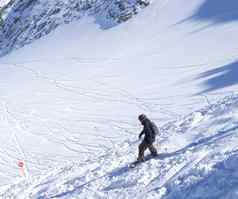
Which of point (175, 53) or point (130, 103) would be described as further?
point (175, 53)

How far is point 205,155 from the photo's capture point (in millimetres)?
15930

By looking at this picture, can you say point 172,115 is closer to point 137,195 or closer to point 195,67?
point 195,67

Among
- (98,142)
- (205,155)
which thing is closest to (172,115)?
(98,142)

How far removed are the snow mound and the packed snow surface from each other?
46mm

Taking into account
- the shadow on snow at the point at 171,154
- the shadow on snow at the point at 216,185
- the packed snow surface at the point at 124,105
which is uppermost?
the shadow on snow at the point at 216,185

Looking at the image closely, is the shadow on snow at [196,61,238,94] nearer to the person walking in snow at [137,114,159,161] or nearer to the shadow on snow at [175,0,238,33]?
the shadow on snow at [175,0,238,33]

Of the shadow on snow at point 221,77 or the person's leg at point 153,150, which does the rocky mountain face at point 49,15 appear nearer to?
the shadow on snow at point 221,77

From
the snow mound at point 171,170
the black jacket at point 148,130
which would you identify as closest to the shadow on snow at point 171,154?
the snow mound at point 171,170

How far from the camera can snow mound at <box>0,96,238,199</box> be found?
14242mm

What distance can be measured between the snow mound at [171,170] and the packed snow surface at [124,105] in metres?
0.05

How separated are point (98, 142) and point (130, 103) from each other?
19.7ft

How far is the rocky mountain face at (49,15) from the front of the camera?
55000 millimetres

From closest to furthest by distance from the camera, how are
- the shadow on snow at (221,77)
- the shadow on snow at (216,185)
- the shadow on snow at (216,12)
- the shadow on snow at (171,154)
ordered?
the shadow on snow at (216,185)
the shadow on snow at (171,154)
the shadow on snow at (221,77)
the shadow on snow at (216,12)

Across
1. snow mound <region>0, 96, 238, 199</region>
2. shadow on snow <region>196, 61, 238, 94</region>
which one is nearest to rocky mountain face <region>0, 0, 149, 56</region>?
shadow on snow <region>196, 61, 238, 94</region>
